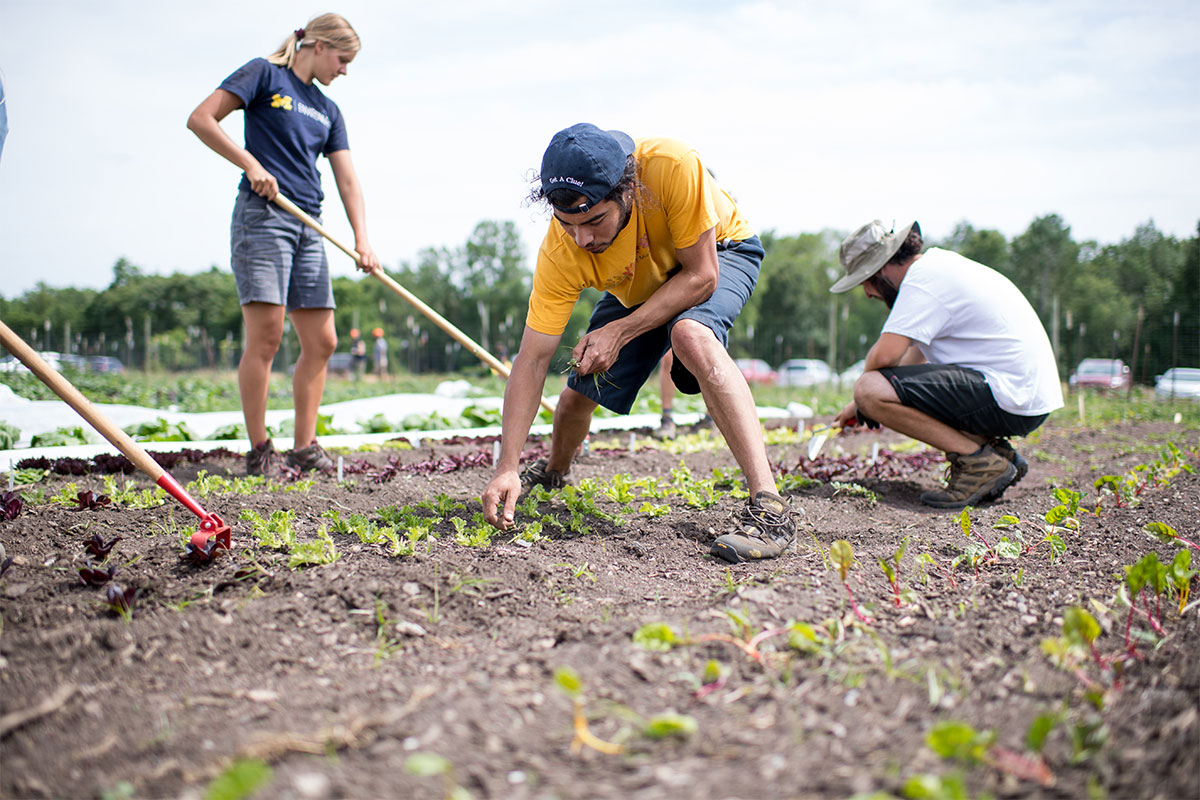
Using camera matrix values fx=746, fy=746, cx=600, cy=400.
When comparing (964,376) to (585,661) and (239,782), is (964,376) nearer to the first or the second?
(585,661)

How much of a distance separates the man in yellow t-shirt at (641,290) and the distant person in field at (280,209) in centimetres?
161

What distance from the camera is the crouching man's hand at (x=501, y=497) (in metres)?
2.45

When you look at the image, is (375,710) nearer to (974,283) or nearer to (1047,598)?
(1047,598)

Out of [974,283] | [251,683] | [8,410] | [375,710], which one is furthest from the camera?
[8,410]

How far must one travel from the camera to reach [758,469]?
2.50 meters

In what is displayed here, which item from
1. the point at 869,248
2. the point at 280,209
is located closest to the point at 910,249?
the point at 869,248

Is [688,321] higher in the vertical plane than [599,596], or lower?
higher

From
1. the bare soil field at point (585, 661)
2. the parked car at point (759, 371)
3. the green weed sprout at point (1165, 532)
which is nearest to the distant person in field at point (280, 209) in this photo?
the bare soil field at point (585, 661)

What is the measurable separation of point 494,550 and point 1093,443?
19.5 ft

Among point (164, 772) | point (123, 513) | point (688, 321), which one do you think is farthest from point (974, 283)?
point (123, 513)

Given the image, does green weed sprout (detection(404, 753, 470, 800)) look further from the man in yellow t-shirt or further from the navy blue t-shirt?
the navy blue t-shirt

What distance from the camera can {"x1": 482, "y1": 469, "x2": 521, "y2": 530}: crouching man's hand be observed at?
8.02 feet

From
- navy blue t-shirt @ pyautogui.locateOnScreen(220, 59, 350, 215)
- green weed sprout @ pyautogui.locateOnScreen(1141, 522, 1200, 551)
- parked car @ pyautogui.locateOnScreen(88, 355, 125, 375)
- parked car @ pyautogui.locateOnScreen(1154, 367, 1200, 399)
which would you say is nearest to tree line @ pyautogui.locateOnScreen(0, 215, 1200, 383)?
parked car @ pyautogui.locateOnScreen(88, 355, 125, 375)

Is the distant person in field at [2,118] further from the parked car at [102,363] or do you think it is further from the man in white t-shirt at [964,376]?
the parked car at [102,363]
